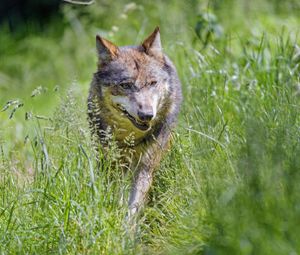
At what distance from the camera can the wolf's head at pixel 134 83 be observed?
581cm

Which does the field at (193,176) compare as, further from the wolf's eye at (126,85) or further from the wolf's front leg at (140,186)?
the wolf's eye at (126,85)

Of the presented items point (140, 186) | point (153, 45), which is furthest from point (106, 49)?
point (140, 186)

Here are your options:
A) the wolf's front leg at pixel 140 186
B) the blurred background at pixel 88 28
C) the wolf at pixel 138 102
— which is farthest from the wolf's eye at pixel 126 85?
the blurred background at pixel 88 28

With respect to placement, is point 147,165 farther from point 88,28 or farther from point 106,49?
point 88,28

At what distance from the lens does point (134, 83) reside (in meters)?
5.99

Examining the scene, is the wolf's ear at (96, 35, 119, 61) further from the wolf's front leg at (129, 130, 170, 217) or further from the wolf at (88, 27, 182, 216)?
the wolf's front leg at (129, 130, 170, 217)

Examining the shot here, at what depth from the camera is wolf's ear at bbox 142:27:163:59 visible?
624 centimetres

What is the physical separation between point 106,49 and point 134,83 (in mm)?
382

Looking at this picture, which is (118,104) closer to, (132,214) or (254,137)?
(132,214)

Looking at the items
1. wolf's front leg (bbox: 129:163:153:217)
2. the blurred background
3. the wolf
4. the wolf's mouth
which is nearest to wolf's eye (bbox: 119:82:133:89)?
the wolf

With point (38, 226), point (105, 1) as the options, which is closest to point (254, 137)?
point (38, 226)

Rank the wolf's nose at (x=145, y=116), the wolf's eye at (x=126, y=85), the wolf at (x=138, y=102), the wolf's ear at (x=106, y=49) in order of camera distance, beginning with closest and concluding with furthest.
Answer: the wolf's nose at (x=145, y=116) < the wolf at (x=138, y=102) < the wolf's eye at (x=126, y=85) < the wolf's ear at (x=106, y=49)

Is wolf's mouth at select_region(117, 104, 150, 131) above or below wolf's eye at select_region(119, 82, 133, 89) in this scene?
below

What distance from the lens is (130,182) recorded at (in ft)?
18.5
